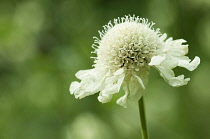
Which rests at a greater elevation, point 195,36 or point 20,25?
point 20,25

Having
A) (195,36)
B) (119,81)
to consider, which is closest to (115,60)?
(119,81)

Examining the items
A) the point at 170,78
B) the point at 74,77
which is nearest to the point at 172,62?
the point at 170,78

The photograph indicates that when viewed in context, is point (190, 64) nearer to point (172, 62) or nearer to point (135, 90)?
point (172, 62)

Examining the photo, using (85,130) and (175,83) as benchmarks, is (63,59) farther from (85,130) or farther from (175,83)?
(175,83)

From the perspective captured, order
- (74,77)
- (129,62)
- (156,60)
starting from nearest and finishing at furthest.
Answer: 1. (156,60)
2. (129,62)
3. (74,77)

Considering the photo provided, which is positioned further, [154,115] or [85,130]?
[154,115]
